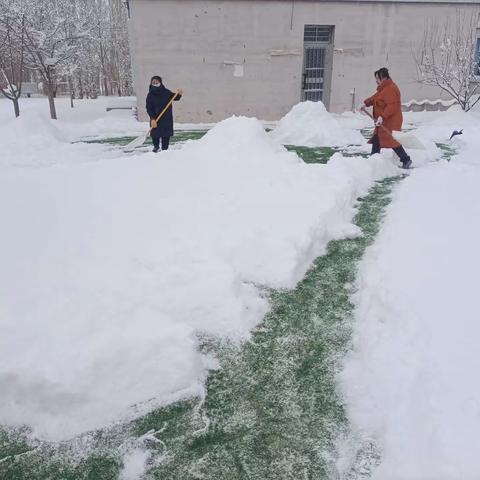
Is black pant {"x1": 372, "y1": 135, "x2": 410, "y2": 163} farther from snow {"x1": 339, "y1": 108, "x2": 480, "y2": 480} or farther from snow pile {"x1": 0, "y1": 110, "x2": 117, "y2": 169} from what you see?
snow pile {"x1": 0, "y1": 110, "x2": 117, "y2": 169}

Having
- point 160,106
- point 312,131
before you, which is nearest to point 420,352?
point 160,106

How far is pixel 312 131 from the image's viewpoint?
9367mm

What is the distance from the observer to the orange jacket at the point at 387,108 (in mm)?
6421

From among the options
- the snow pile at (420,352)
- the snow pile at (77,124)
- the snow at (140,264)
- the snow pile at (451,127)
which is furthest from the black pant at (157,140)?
the snow pile at (451,127)

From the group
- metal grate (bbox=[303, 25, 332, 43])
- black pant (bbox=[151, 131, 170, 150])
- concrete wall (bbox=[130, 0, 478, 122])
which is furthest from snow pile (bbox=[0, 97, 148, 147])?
metal grate (bbox=[303, 25, 332, 43])

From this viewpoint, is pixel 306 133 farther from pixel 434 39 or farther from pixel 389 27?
pixel 434 39

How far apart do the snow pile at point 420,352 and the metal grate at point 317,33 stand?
1039 cm

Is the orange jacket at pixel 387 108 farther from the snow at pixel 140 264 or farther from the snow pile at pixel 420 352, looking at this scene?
the snow pile at pixel 420 352

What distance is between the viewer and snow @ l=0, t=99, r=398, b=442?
7.30 ft

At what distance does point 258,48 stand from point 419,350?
38.8ft

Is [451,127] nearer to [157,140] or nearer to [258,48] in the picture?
[258,48]

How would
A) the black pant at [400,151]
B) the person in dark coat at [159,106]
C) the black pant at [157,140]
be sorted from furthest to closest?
1. the black pant at [157,140]
2. the person in dark coat at [159,106]
3. the black pant at [400,151]

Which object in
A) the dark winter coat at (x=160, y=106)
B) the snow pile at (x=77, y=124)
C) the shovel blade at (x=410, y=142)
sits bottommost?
the snow pile at (x=77, y=124)

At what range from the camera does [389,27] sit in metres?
13.0
